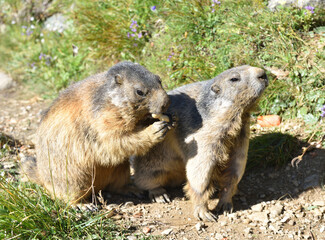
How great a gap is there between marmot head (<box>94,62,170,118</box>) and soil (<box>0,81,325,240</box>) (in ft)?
4.86

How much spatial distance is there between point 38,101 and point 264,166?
6357mm

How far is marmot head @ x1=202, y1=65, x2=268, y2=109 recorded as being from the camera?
527cm

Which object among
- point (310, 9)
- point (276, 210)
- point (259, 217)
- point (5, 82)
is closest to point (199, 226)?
point (259, 217)

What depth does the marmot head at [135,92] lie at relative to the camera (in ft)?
16.9

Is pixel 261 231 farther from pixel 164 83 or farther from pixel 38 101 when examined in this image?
pixel 38 101

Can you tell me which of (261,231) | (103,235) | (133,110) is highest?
(133,110)

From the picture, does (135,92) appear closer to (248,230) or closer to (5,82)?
(248,230)

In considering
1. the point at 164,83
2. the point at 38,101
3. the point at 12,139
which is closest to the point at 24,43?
the point at 38,101

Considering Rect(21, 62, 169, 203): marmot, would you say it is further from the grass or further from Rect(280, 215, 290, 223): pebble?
Rect(280, 215, 290, 223): pebble

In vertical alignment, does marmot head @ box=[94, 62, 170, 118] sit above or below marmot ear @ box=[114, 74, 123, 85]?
below

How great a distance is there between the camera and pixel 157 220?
18.2 feet

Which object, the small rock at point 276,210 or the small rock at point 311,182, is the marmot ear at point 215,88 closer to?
the small rock at point 276,210

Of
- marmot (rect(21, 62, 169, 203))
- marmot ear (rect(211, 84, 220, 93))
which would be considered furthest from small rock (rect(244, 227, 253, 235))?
marmot ear (rect(211, 84, 220, 93))

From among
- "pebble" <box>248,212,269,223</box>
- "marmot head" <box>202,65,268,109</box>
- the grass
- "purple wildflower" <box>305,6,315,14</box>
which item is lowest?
"pebble" <box>248,212,269,223</box>
